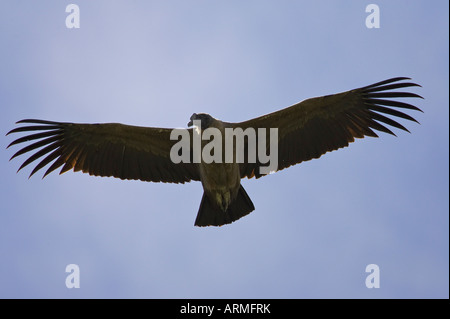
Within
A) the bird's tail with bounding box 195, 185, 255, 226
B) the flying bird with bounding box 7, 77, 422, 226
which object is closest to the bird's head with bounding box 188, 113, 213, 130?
the flying bird with bounding box 7, 77, 422, 226

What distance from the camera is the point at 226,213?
1124cm

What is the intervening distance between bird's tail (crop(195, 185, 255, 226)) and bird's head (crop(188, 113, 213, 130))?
124 cm

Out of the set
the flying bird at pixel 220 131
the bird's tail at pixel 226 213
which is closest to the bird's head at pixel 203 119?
the flying bird at pixel 220 131

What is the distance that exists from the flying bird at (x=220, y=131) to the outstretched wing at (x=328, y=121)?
16 mm

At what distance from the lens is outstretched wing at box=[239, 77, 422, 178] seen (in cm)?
1112

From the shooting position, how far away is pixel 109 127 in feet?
37.0

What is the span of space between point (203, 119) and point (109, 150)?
1690 mm

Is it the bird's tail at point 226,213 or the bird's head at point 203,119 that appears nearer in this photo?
the bird's head at point 203,119

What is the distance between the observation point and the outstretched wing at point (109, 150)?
1134cm

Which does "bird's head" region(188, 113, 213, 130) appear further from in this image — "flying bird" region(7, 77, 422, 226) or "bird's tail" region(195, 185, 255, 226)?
"bird's tail" region(195, 185, 255, 226)

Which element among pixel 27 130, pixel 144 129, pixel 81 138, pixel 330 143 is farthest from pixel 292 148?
pixel 27 130

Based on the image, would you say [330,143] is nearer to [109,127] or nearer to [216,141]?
[216,141]

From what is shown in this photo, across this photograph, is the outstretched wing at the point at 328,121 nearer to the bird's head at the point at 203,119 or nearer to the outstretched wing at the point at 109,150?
the bird's head at the point at 203,119

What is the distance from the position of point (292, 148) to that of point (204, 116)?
156cm
